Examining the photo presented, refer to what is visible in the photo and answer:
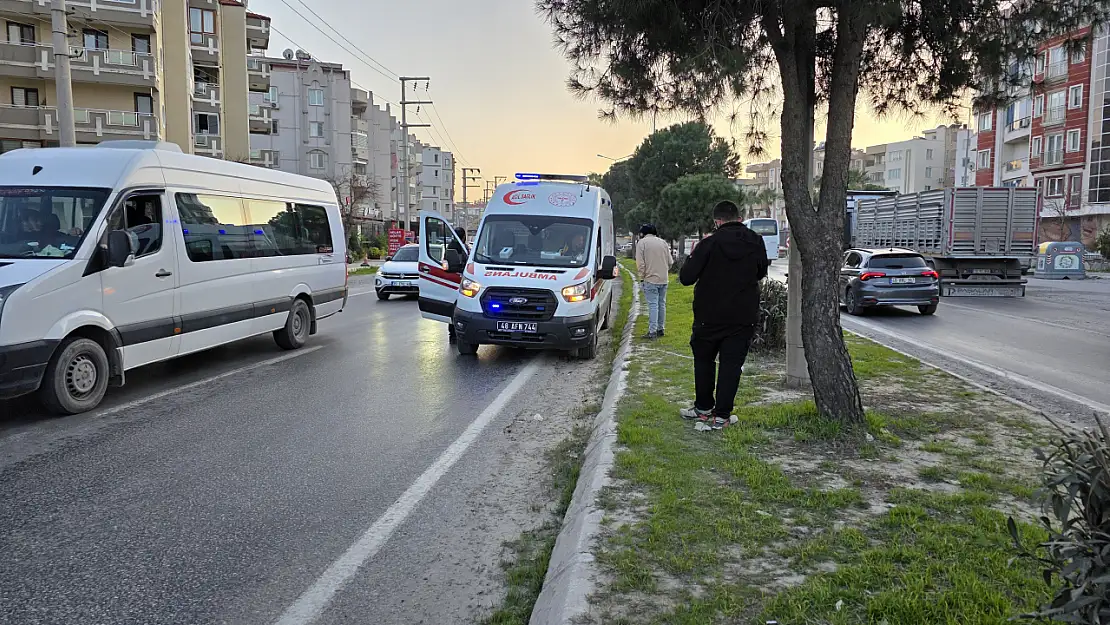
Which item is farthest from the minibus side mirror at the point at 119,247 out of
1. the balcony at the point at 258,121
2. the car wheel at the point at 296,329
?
the balcony at the point at 258,121

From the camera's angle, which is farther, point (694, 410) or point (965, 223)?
point (965, 223)

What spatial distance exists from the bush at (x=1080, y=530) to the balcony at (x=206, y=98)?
158 ft

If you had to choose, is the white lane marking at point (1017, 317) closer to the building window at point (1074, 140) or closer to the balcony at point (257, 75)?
the building window at point (1074, 140)

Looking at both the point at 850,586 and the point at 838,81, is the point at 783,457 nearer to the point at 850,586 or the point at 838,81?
the point at 850,586

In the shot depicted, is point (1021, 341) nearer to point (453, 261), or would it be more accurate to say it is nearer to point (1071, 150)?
point (453, 261)

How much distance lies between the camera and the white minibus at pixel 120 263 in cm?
741

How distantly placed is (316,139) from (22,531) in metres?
78.3

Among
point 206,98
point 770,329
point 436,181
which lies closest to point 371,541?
point 770,329

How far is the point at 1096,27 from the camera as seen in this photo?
6285 millimetres

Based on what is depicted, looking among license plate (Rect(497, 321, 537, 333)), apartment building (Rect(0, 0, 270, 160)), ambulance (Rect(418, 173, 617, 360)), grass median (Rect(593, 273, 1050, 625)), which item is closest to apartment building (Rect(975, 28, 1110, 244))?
ambulance (Rect(418, 173, 617, 360))

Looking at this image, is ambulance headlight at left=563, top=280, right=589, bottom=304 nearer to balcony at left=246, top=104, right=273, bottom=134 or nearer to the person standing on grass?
the person standing on grass

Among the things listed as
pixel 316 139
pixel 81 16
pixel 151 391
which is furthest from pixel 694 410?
pixel 316 139

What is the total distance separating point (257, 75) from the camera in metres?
51.9

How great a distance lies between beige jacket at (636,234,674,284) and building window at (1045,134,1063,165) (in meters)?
48.1
